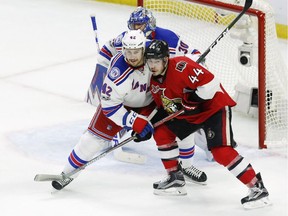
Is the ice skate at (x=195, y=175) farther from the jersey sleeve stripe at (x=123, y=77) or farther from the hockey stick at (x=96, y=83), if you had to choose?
the hockey stick at (x=96, y=83)

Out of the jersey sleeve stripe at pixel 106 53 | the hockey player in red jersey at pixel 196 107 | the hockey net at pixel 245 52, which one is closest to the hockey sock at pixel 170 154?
the hockey player in red jersey at pixel 196 107

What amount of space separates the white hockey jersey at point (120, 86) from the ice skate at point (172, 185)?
1.22ft

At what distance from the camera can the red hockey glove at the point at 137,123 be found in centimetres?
396

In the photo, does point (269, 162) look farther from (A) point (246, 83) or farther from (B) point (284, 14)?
(B) point (284, 14)

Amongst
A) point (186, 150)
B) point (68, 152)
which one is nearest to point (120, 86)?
point (186, 150)

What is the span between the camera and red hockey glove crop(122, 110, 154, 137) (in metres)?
3.96

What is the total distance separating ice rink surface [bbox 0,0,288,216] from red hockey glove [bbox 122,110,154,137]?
0.36m

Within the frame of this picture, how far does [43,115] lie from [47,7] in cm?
303

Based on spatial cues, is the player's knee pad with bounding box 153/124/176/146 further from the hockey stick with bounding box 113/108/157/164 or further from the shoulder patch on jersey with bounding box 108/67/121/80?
the hockey stick with bounding box 113/108/157/164

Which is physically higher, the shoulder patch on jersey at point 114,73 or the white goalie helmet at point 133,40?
the white goalie helmet at point 133,40

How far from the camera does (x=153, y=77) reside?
3984mm

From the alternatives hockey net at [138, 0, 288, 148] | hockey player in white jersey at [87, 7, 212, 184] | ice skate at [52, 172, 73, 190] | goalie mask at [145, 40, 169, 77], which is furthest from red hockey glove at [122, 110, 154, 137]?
hockey net at [138, 0, 288, 148]

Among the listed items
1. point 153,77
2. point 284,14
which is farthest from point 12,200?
point 284,14

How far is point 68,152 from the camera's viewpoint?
4.79 meters
